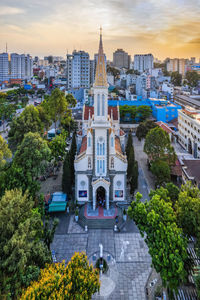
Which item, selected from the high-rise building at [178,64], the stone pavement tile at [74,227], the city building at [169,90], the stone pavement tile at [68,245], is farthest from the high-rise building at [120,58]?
the stone pavement tile at [68,245]

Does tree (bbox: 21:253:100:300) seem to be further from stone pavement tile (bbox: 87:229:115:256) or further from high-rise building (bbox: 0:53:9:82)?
high-rise building (bbox: 0:53:9:82)

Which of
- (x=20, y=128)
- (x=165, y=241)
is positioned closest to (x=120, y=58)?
(x=20, y=128)

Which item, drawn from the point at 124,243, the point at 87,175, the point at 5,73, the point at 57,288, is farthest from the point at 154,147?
the point at 5,73

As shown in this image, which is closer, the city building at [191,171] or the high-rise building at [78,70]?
the city building at [191,171]

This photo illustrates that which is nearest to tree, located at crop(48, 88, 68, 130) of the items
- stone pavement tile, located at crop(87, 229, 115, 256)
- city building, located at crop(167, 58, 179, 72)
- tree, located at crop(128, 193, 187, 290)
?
stone pavement tile, located at crop(87, 229, 115, 256)

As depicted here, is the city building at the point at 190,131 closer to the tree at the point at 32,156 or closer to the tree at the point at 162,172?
the tree at the point at 162,172

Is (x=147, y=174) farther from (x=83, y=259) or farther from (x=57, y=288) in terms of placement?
(x=57, y=288)
